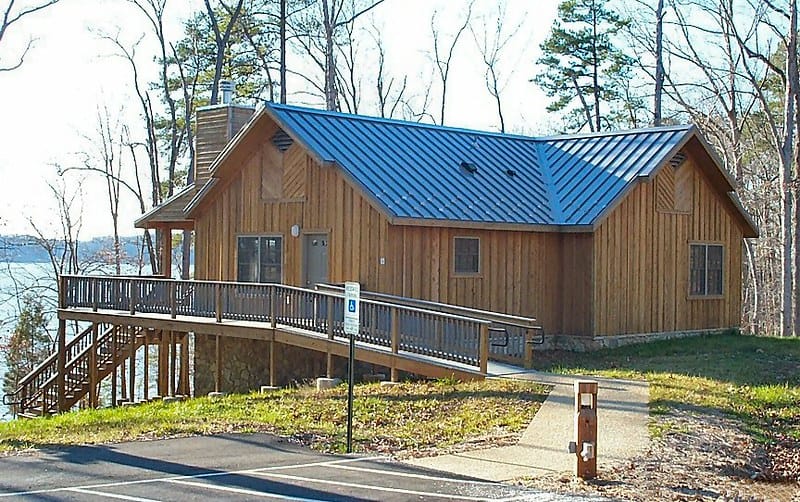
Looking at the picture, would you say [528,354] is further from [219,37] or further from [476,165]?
[219,37]

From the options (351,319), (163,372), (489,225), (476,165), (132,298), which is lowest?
(163,372)

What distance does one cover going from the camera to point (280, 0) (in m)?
41.5

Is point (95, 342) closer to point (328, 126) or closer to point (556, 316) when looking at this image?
point (328, 126)

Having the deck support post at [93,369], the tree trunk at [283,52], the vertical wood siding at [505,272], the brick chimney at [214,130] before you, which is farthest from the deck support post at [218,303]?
the tree trunk at [283,52]

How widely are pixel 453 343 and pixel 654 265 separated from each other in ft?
27.7

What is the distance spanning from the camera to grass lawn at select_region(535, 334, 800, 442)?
1480cm

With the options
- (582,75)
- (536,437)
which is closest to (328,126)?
(536,437)

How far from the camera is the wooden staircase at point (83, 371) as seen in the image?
27000mm

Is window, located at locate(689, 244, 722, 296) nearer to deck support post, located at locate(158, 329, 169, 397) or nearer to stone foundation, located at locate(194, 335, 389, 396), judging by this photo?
stone foundation, located at locate(194, 335, 389, 396)

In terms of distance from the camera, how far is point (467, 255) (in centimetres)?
2255

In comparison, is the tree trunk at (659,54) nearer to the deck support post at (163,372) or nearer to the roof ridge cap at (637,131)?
the roof ridge cap at (637,131)

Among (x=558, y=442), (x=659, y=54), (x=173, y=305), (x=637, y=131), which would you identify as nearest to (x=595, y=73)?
(x=659, y=54)

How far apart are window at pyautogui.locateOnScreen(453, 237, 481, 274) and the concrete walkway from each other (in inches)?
235

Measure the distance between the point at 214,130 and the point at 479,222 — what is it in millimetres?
9292
